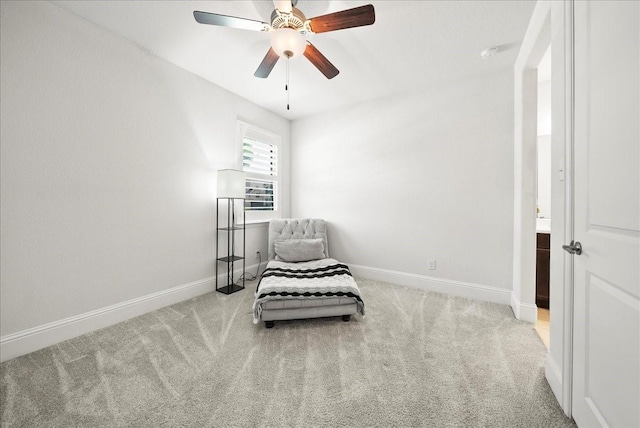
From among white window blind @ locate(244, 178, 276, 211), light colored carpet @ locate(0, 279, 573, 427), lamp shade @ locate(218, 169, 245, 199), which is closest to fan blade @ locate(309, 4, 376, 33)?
lamp shade @ locate(218, 169, 245, 199)

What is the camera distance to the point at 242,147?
3.53 m

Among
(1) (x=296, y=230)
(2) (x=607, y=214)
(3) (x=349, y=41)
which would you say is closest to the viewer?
(2) (x=607, y=214)

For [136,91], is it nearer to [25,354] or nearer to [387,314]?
[25,354]

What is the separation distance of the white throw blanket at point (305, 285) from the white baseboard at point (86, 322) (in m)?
1.03

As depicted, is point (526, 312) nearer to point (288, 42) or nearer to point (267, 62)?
point (288, 42)

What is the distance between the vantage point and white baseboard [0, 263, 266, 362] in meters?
1.77

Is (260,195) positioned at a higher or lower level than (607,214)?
higher

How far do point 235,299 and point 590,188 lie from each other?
9.70 ft

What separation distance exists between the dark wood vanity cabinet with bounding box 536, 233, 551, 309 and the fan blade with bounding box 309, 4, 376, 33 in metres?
2.63

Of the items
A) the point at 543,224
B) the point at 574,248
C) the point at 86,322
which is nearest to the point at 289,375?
the point at 574,248

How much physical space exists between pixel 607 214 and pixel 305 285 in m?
1.91

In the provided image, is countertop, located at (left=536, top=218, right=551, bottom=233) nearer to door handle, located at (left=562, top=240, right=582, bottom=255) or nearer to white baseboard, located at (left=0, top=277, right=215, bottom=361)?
door handle, located at (left=562, top=240, right=582, bottom=255)

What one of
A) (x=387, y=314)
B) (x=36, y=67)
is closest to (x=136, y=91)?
(x=36, y=67)

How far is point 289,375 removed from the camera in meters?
1.60
